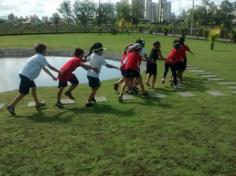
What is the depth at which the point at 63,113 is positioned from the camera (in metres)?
7.81

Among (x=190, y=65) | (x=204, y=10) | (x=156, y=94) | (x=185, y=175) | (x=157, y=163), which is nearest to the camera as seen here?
(x=185, y=175)

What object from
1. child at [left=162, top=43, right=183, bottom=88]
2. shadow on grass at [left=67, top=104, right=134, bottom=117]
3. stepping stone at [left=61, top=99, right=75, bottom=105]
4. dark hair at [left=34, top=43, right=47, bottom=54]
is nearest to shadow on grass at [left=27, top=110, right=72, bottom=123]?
shadow on grass at [left=67, top=104, right=134, bottom=117]

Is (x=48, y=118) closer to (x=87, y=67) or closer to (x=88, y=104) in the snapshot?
(x=88, y=104)

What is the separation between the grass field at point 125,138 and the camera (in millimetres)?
5000

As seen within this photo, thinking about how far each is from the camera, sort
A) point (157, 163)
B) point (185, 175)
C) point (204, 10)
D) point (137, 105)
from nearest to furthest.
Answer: point (185, 175) < point (157, 163) < point (137, 105) < point (204, 10)

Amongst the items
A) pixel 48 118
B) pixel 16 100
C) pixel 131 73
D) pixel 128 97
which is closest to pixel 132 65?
pixel 131 73

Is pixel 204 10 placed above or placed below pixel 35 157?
above

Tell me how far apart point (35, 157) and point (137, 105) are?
359 cm

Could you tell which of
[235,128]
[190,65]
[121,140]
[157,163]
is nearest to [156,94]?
[235,128]

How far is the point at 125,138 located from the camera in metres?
6.16

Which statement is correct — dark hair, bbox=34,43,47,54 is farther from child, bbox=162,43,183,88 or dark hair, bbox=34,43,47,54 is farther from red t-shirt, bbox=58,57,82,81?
child, bbox=162,43,183,88

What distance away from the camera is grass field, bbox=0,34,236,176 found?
500 centimetres

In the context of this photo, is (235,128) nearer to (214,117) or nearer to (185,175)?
(214,117)

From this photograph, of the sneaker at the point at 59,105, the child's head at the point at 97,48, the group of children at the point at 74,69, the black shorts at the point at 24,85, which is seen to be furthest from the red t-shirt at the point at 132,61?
the black shorts at the point at 24,85
